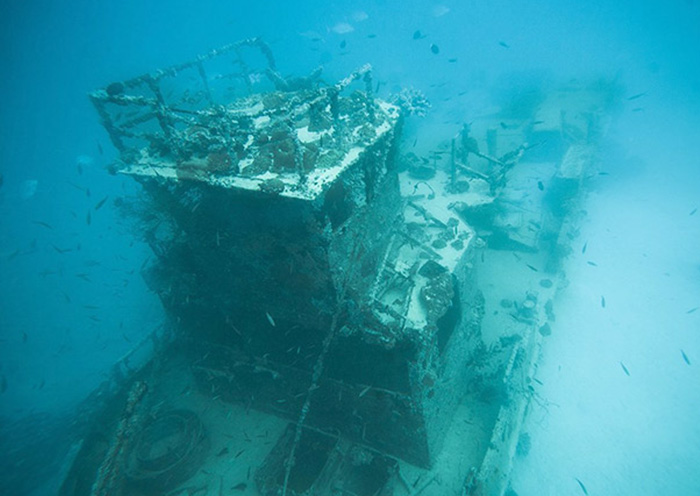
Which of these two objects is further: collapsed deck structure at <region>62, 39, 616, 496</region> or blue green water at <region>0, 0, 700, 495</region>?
blue green water at <region>0, 0, 700, 495</region>

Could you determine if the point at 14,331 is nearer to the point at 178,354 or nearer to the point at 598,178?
the point at 178,354

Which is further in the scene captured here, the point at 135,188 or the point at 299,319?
the point at 135,188

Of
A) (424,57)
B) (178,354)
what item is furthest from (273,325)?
(424,57)

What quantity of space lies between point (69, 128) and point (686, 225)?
1996 inches

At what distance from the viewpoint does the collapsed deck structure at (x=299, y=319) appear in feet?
14.3

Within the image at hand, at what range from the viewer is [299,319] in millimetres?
5227

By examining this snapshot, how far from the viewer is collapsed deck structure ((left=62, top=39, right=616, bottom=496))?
4.35 meters

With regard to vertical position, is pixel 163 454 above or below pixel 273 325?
below

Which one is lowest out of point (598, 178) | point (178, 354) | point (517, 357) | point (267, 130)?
point (598, 178)

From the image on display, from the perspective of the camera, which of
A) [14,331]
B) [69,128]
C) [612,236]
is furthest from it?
[69,128]

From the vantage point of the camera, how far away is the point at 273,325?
555 centimetres

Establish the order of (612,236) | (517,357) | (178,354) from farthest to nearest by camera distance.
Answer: (612,236) < (178,354) < (517,357)

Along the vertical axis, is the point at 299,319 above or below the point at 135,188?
above

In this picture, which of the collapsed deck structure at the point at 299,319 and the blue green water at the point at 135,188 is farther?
the blue green water at the point at 135,188
